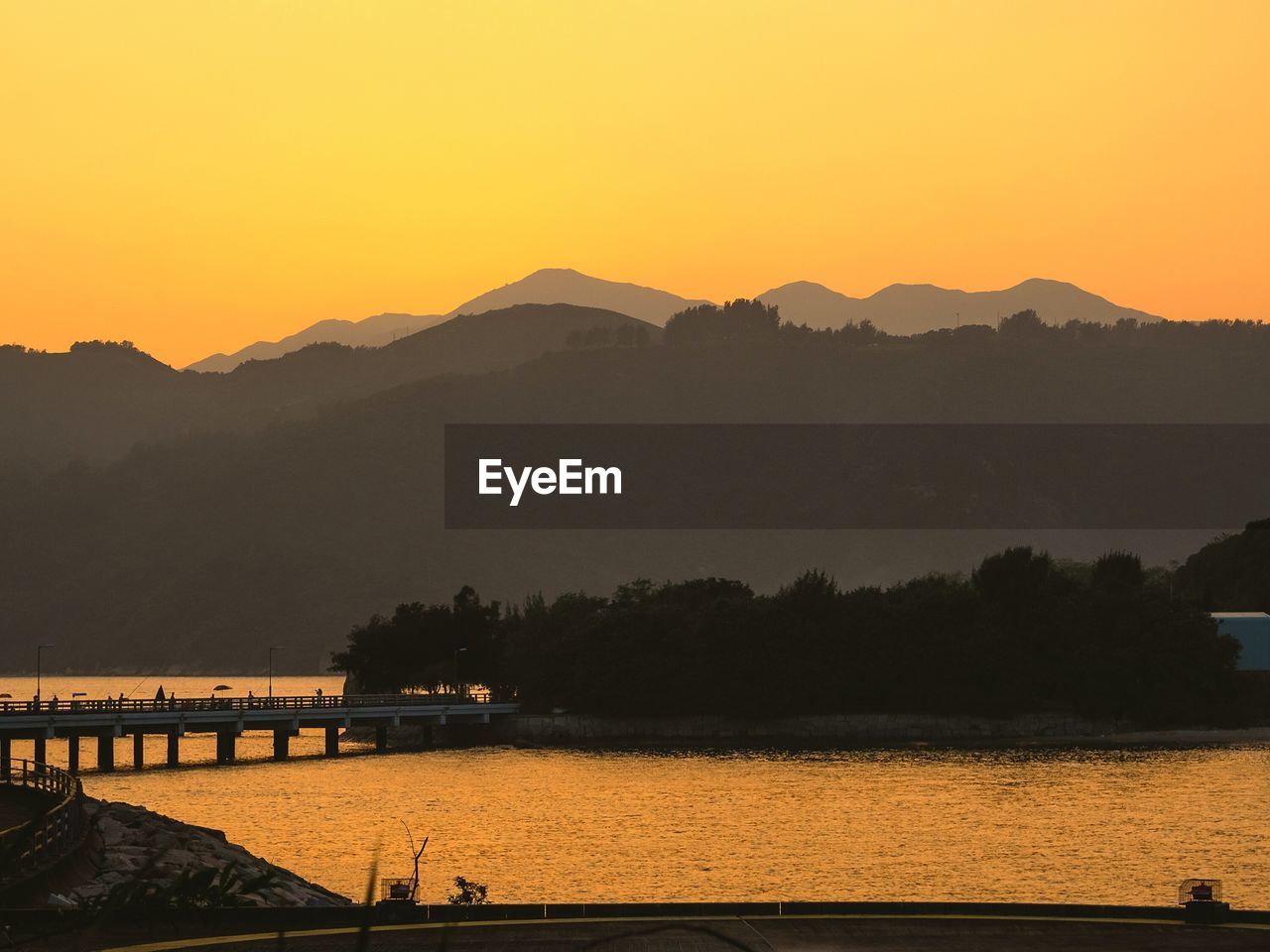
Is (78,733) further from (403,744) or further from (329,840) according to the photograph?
(329,840)

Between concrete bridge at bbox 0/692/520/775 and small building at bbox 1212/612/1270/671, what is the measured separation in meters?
69.7

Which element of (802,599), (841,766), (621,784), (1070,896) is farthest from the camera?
(802,599)

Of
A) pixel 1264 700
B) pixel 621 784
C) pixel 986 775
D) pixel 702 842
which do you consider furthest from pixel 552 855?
pixel 1264 700

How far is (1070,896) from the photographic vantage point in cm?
6694

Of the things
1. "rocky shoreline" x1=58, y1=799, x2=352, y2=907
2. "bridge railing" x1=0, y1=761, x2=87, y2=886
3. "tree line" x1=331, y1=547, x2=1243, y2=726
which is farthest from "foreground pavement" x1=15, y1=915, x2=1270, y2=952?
"tree line" x1=331, y1=547, x2=1243, y2=726

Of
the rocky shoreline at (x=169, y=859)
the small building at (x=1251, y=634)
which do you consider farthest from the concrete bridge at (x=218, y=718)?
the small building at (x=1251, y=634)

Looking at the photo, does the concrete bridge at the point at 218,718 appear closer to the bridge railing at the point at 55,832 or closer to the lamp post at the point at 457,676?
the lamp post at the point at 457,676

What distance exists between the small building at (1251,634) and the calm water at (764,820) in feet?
100

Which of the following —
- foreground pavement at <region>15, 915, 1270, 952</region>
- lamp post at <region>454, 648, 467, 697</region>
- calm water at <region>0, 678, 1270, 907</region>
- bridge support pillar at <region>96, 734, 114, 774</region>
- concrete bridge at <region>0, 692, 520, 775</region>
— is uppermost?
lamp post at <region>454, 648, 467, 697</region>

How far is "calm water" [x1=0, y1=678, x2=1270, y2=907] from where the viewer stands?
7250 cm

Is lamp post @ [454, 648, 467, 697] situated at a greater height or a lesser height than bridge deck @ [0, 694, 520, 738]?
greater

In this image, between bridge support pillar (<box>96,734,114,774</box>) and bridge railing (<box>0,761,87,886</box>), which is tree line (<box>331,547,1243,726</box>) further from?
bridge railing (<box>0,761,87,886</box>)

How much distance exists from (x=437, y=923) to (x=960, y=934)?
411 inches

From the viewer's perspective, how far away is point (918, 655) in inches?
6791
